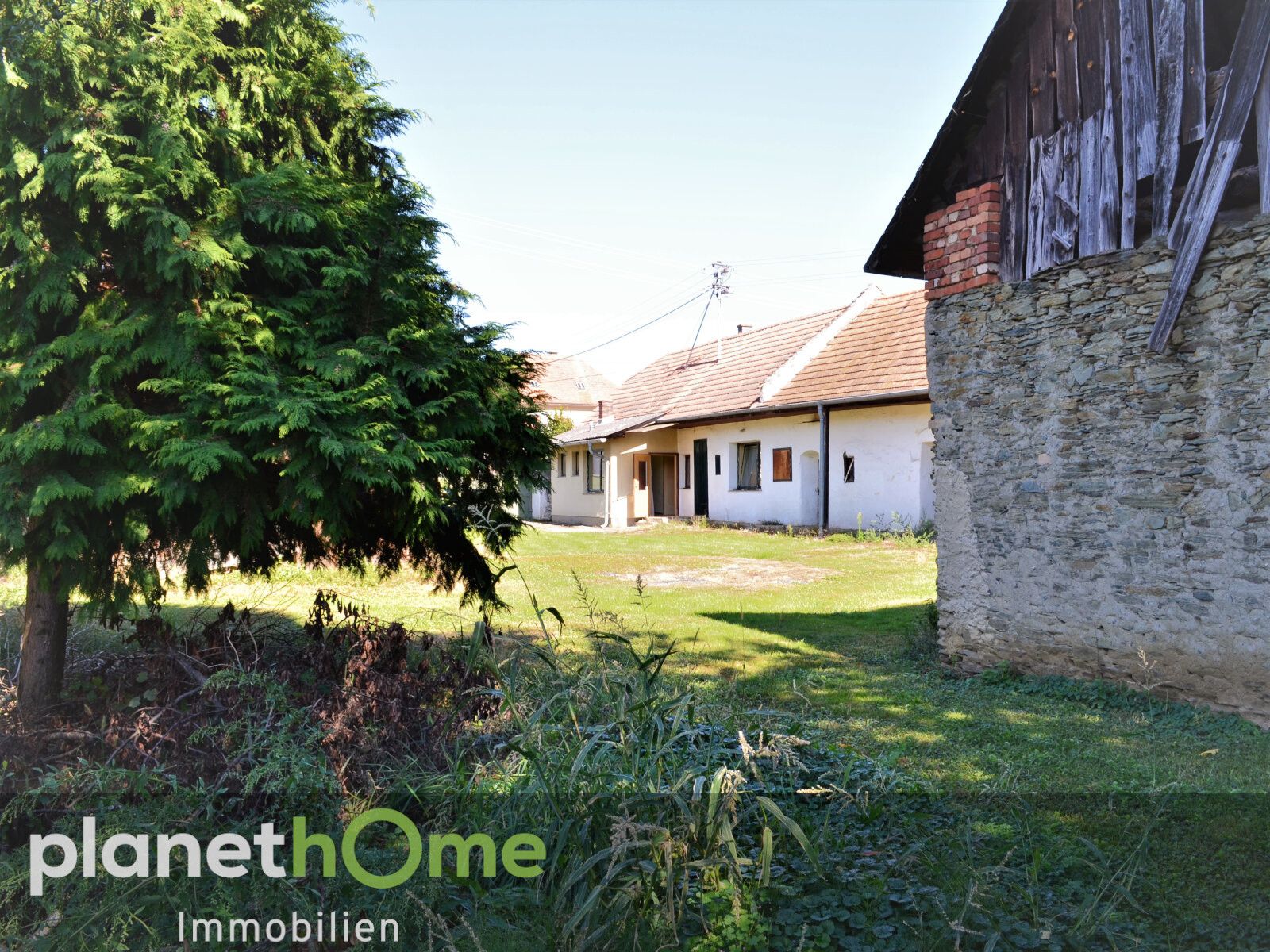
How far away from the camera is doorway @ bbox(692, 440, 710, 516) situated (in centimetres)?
2567

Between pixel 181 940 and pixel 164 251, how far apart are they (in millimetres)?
3330

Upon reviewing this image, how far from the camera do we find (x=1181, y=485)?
6344 millimetres

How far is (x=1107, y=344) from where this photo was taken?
6.78 meters

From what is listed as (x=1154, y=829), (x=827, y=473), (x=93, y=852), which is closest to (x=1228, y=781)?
(x=1154, y=829)

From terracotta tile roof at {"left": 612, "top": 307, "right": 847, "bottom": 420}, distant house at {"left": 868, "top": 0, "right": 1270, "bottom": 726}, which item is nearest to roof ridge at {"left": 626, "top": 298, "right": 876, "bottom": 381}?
terracotta tile roof at {"left": 612, "top": 307, "right": 847, "bottom": 420}

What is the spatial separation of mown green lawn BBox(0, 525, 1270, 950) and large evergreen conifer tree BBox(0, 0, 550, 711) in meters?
1.36

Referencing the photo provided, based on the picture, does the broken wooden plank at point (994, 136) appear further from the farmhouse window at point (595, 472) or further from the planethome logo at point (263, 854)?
the farmhouse window at point (595, 472)

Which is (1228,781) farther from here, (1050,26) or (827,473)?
(827,473)

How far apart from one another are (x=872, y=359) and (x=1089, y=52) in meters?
14.0

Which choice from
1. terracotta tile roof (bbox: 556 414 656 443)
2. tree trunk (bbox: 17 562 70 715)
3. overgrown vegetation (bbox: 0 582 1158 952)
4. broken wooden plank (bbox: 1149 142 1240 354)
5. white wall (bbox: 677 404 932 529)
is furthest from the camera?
terracotta tile roof (bbox: 556 414 656 443)

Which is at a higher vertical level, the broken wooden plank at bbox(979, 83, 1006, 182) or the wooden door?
the broken wooden plank at bbox(979, 83, 1006, 182)

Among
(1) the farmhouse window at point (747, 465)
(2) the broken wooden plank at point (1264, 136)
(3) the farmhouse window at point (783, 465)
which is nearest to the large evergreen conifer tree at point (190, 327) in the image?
(2) the broken wooden plank at point (1264, 136)

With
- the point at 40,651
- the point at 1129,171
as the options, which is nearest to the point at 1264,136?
the point at 1129,171

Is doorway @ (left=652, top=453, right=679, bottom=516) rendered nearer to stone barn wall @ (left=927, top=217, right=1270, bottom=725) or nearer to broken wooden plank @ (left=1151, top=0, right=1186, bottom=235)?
stone barn wall @ (left=927, top=217, right=1270, bottom=725)
